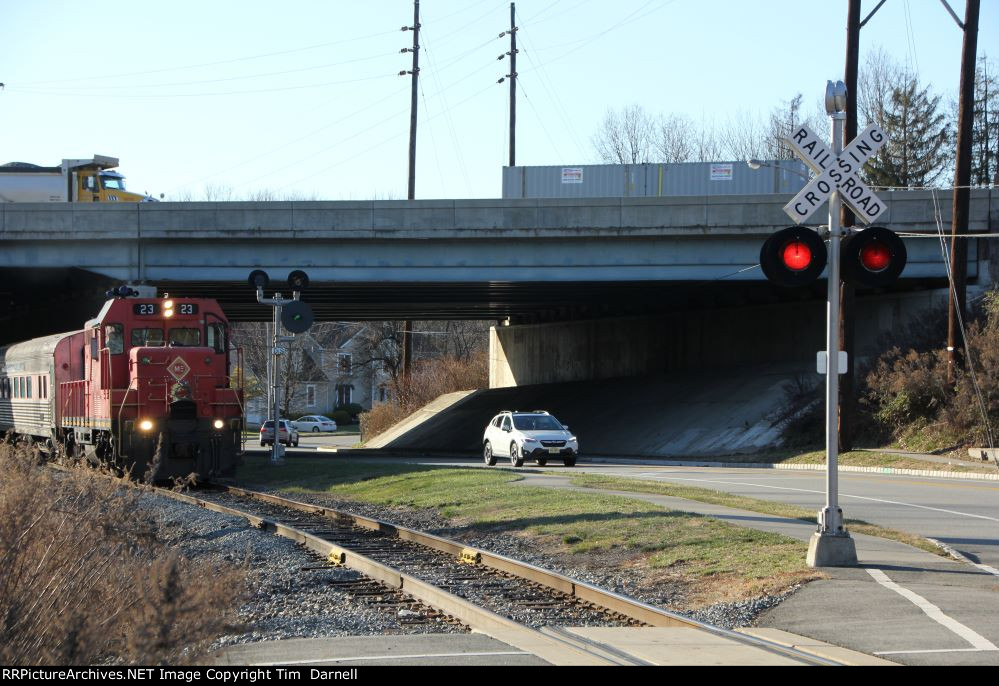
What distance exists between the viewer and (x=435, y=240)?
38625 mm

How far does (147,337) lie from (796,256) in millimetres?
16262

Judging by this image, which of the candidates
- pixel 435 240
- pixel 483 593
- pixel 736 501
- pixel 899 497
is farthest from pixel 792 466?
pixel 483 593

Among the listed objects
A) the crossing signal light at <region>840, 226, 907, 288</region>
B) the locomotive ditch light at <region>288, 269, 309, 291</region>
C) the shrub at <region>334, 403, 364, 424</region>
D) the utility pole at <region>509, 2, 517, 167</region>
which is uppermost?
the utility pole at <region>509, 2, 517, 167</region>

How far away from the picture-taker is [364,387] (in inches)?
4555

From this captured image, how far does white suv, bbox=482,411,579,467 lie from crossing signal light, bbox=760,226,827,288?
21142mm

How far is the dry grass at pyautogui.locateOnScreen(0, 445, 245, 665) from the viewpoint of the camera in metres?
6.04

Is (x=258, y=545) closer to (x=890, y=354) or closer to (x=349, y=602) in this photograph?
Answer: (x=349, y=602)

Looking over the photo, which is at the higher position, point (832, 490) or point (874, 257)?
point (874, 257)

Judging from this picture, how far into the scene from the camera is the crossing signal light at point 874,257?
11.6 m

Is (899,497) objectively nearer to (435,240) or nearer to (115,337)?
(115,337)

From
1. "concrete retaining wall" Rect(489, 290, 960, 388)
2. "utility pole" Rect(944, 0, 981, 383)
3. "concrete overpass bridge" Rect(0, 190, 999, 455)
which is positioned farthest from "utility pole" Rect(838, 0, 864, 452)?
"concrete retaining wall" Rect(489, 290, 960, 388)

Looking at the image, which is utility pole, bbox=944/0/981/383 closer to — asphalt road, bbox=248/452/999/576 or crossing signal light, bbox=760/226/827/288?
asphalt road, bbox=248/452/999/576

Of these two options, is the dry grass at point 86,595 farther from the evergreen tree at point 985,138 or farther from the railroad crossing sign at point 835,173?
the evergreen tree at point 985,138
